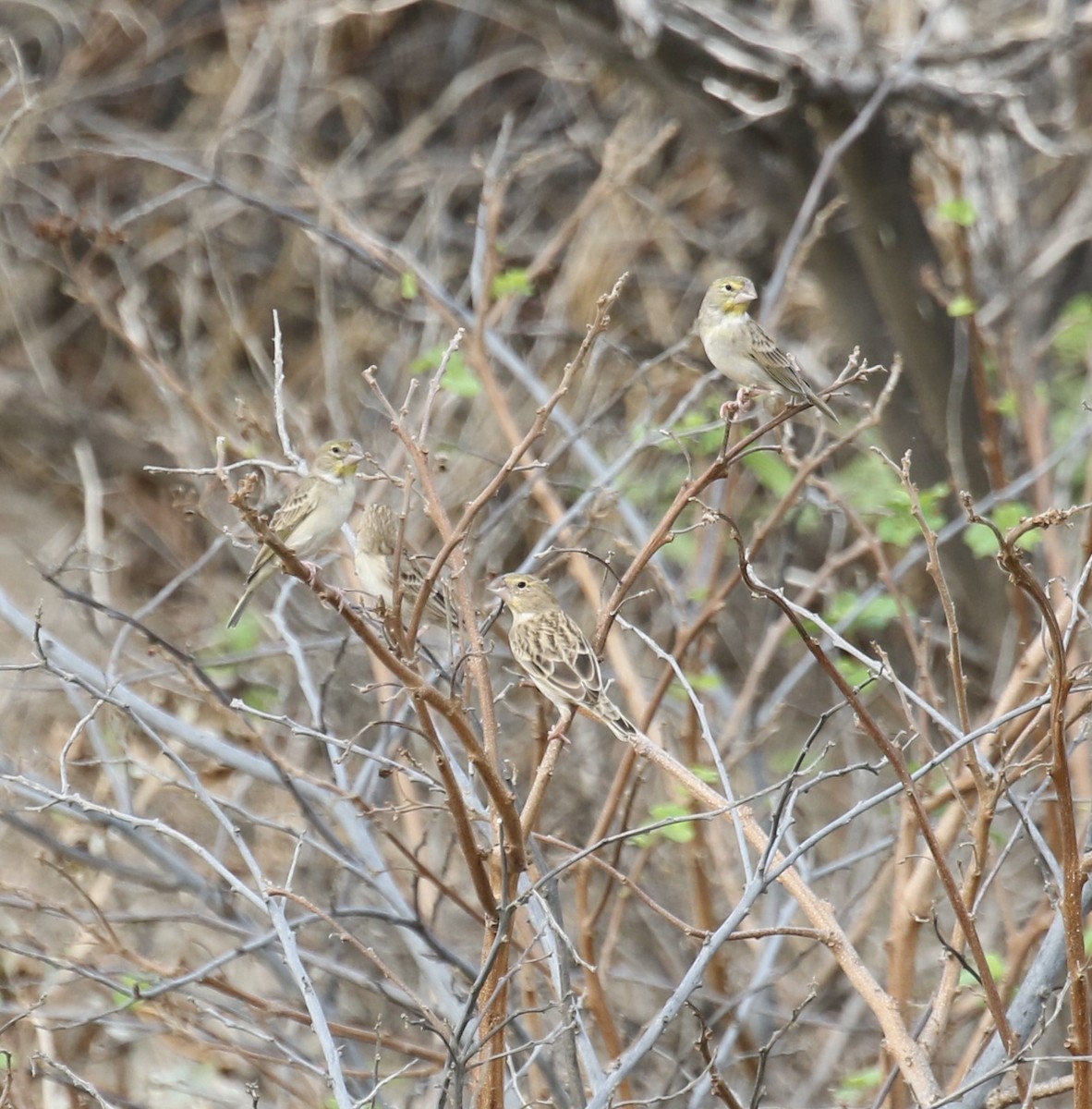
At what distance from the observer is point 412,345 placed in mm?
9625

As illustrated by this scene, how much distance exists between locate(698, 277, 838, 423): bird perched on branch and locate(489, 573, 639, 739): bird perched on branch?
0.97 m

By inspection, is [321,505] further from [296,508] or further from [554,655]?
[554,655]

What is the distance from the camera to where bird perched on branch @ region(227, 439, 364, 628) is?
553 centimetres

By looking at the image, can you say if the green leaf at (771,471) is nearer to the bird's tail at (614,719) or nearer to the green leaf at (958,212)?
the green leaf at (958,212)

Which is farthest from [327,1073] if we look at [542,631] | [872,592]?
[872,592]

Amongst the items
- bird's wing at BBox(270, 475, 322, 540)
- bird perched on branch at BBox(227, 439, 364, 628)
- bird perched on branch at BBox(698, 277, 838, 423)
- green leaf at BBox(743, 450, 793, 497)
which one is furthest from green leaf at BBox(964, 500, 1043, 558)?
bird's wing at BBox(270, 475, 322, 540)

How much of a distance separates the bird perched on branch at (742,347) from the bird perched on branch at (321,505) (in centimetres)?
129

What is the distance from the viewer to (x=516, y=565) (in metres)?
10.1

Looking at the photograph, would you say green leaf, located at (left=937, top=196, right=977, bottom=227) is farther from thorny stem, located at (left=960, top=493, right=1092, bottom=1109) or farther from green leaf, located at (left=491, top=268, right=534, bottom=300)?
thorny stem, located at (left=960, top=493, right=1092, bottom=1109)

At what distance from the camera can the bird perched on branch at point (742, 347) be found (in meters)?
5.12

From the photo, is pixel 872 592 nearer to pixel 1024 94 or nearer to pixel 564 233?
pixel 564 233

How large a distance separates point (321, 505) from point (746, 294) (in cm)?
165

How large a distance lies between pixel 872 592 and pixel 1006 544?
352cm

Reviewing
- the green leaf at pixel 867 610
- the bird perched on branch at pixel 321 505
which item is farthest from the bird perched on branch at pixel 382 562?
the green leaf at pixel 867 610
